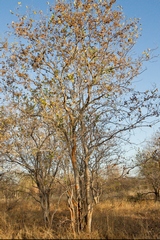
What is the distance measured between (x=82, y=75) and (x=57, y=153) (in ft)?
8.51

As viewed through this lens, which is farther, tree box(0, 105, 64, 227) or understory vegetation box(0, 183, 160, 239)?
understory vegetation box(0, 183, 160, 239)

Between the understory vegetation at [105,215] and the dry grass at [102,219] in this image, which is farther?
the understory vegetation at [105,215]

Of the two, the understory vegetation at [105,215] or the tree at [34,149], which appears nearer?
the tree at [34,149]

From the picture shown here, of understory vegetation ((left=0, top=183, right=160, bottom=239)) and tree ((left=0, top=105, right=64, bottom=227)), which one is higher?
tree ((left=0, top=105, right=64, bottom=227))

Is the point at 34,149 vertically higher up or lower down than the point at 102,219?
higher up

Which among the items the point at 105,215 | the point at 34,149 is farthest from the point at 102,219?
the point at 34,149

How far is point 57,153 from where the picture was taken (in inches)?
320

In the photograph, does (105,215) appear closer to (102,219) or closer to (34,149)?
(102,219)

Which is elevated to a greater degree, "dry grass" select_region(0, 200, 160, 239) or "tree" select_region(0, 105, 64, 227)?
"tree" select_region(0, 105, 64, 227)

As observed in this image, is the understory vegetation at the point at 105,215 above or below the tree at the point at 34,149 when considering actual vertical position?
below

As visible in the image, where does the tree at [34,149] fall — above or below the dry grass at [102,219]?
above

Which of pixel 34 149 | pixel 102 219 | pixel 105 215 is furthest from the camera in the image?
pixel 105 215

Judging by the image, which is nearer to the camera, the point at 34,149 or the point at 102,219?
the point at 34,149

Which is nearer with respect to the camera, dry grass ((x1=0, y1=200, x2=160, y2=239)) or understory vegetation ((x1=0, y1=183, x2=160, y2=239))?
dry grass ((x1=0, y1=200, x2=160, y2=239))
